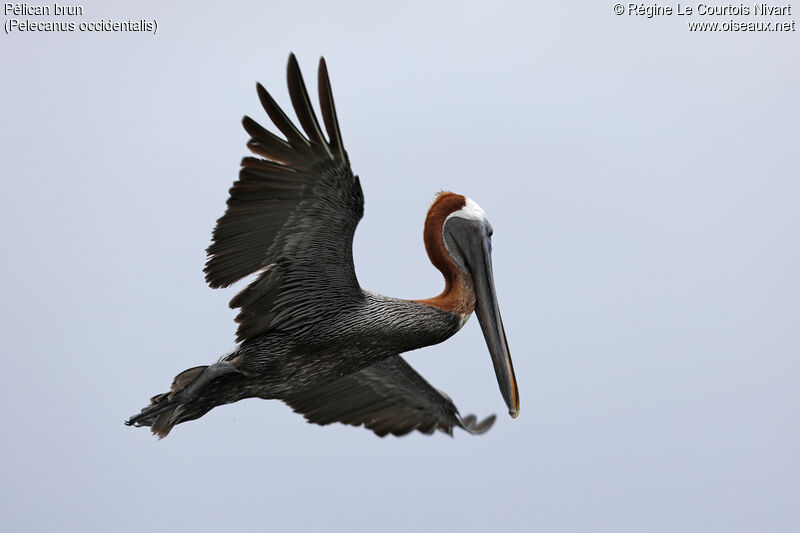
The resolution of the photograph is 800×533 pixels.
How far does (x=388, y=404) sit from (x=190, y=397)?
220cm

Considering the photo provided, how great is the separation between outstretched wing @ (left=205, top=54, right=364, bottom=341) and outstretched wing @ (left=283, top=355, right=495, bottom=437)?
1585 millimetres

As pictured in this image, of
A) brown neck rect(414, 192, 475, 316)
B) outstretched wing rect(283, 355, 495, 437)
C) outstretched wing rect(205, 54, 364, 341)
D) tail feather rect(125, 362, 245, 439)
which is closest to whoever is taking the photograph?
outstretched wing rect(205, 54, 364, 341)

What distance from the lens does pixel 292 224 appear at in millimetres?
7012

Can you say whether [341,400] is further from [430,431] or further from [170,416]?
[170,416]

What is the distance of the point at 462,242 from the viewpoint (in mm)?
7957

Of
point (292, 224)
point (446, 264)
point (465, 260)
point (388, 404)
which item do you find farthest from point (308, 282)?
point (388, 404)

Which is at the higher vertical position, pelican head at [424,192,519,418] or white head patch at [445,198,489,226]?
white head patch at [445,198,489,226]

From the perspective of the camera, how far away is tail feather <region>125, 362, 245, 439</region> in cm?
744

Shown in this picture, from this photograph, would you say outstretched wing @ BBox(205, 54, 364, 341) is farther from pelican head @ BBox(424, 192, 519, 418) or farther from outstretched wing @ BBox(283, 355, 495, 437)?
→ outstretched wing @ BBox(283, 355, 495, 437)

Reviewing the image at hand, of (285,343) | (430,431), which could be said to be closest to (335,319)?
(285,343)

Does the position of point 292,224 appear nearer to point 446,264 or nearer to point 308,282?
point 308,282

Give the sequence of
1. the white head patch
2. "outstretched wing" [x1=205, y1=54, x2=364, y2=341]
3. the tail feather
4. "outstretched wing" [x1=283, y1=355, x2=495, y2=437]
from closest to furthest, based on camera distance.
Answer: "outstretched wing" [x1=205, y1=54, x2=364, y2=341] → the tail feather → the white head patch → "outstretched wing" [x1=283, y1=355, x2=495, y2=437]

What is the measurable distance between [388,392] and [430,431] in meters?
0.53

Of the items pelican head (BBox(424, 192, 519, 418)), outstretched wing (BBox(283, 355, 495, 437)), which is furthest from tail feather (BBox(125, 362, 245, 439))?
pelican head (BBox(424, 192, 519, 418))
